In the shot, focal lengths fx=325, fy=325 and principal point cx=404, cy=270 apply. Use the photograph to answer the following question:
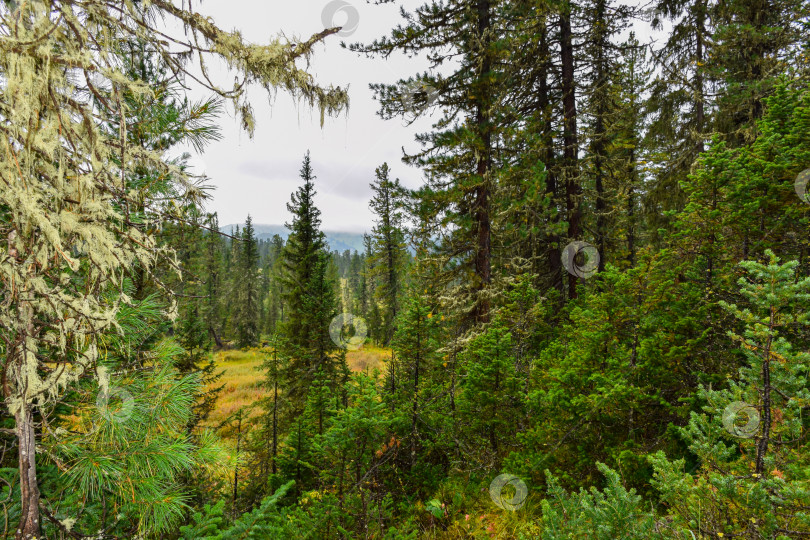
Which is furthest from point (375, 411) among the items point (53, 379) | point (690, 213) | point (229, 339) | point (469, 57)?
point (229, 339)

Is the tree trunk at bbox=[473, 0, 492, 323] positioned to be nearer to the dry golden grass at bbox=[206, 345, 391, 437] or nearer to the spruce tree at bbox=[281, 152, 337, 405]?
the spruce tree at bbox=[281, 152, 337, 405]

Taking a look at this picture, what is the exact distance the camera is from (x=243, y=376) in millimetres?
26750

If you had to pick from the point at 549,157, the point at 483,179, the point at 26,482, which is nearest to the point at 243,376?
the point at 483,179

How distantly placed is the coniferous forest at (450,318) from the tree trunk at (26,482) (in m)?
0.02

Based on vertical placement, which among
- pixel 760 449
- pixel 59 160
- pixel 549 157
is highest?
pixel 549 157

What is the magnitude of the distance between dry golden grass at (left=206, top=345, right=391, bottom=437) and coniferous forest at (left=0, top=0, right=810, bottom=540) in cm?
1010

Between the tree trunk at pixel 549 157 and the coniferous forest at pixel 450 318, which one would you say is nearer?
the coniferous forest at pixel 450 318

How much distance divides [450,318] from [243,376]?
79.1ft

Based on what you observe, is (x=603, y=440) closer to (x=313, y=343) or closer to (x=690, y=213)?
(x=690, y=213)

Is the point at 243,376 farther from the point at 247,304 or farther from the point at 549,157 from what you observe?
the point at 549,157

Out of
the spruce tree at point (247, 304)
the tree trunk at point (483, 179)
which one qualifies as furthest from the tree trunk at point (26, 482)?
the spruce tree at point (247, 304)

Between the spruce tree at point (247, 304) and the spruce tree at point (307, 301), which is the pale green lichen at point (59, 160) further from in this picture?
the spruce tree at point (247, 304)

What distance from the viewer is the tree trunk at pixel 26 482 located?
186 centimetres

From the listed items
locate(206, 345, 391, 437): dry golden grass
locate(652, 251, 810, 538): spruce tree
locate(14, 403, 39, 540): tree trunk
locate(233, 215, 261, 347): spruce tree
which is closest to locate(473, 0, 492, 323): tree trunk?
locate(652, 251, 810, 538): spruce tree
